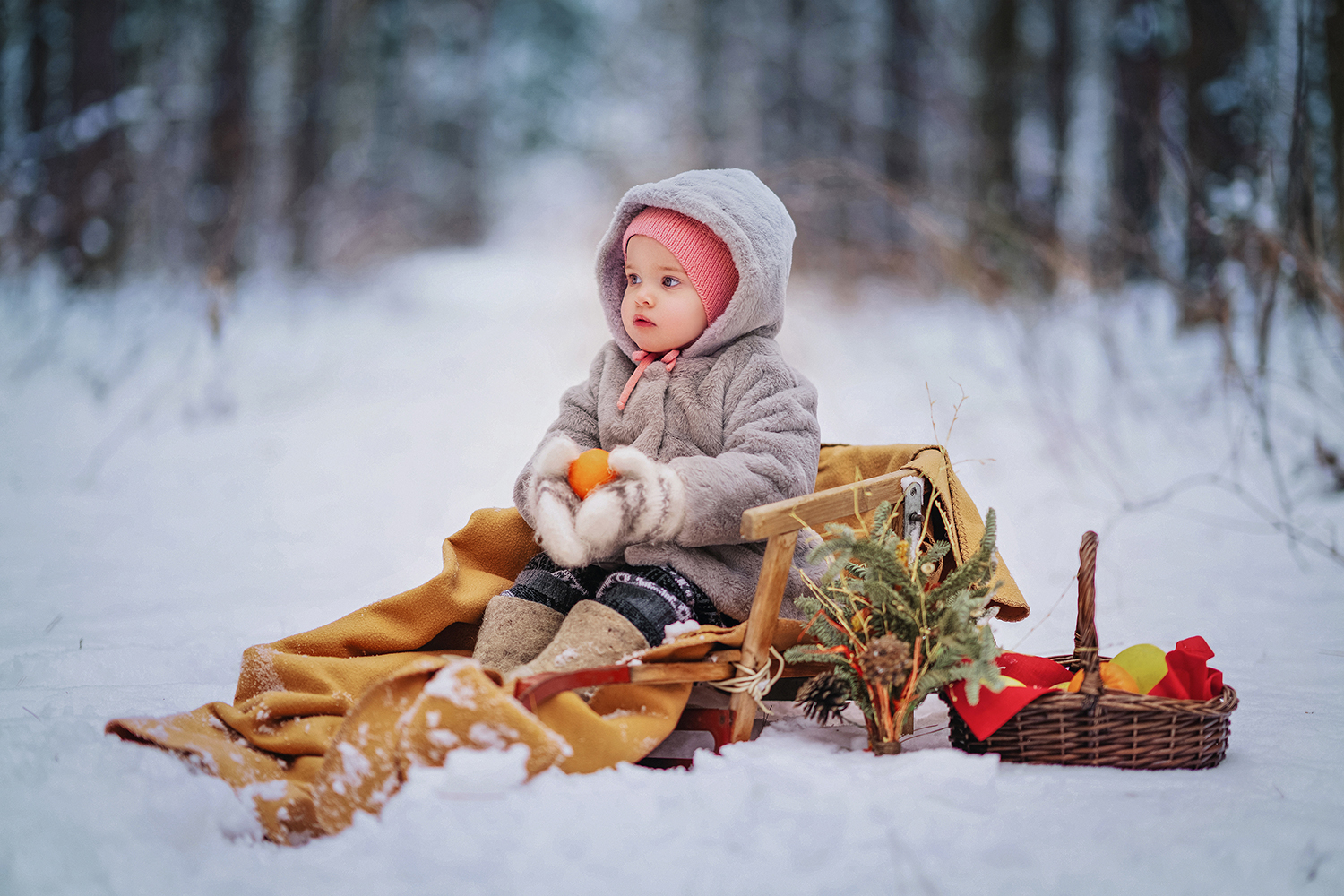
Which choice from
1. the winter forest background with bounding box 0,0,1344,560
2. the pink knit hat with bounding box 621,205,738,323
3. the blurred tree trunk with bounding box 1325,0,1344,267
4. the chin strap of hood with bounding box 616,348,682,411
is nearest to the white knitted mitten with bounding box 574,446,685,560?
the chin strap of hood with bounding box 616,348,682,411

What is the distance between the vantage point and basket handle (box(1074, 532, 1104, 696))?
1862 millimetres

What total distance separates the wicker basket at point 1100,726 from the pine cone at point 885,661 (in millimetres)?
265

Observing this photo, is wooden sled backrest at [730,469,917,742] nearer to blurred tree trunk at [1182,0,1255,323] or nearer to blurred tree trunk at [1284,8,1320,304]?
blurred tree trunk at [1284,8,1320,304]

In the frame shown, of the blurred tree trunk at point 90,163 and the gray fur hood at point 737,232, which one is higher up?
the blurred tree trunk at point 90,163

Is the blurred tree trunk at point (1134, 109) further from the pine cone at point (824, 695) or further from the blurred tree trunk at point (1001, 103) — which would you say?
the pine cone at point (824, 695)

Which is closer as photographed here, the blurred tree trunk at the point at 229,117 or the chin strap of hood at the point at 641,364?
the chin strap of hood at the point at 641,364

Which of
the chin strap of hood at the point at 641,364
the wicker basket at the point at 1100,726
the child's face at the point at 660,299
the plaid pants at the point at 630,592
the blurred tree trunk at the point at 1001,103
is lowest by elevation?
the wicker basket at the point at 1100,726

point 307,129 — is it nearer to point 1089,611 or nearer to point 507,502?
point 507,502

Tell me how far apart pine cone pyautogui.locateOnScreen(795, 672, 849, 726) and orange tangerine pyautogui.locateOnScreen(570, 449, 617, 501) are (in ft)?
2.06

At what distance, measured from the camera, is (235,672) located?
8.36 ft

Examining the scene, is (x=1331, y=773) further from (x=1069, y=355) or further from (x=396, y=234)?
(x=396, y=234)

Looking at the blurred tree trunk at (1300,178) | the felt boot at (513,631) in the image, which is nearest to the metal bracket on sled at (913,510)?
the felt boot at (513,631)

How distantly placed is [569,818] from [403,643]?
929mm

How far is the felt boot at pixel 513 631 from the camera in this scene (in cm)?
215
